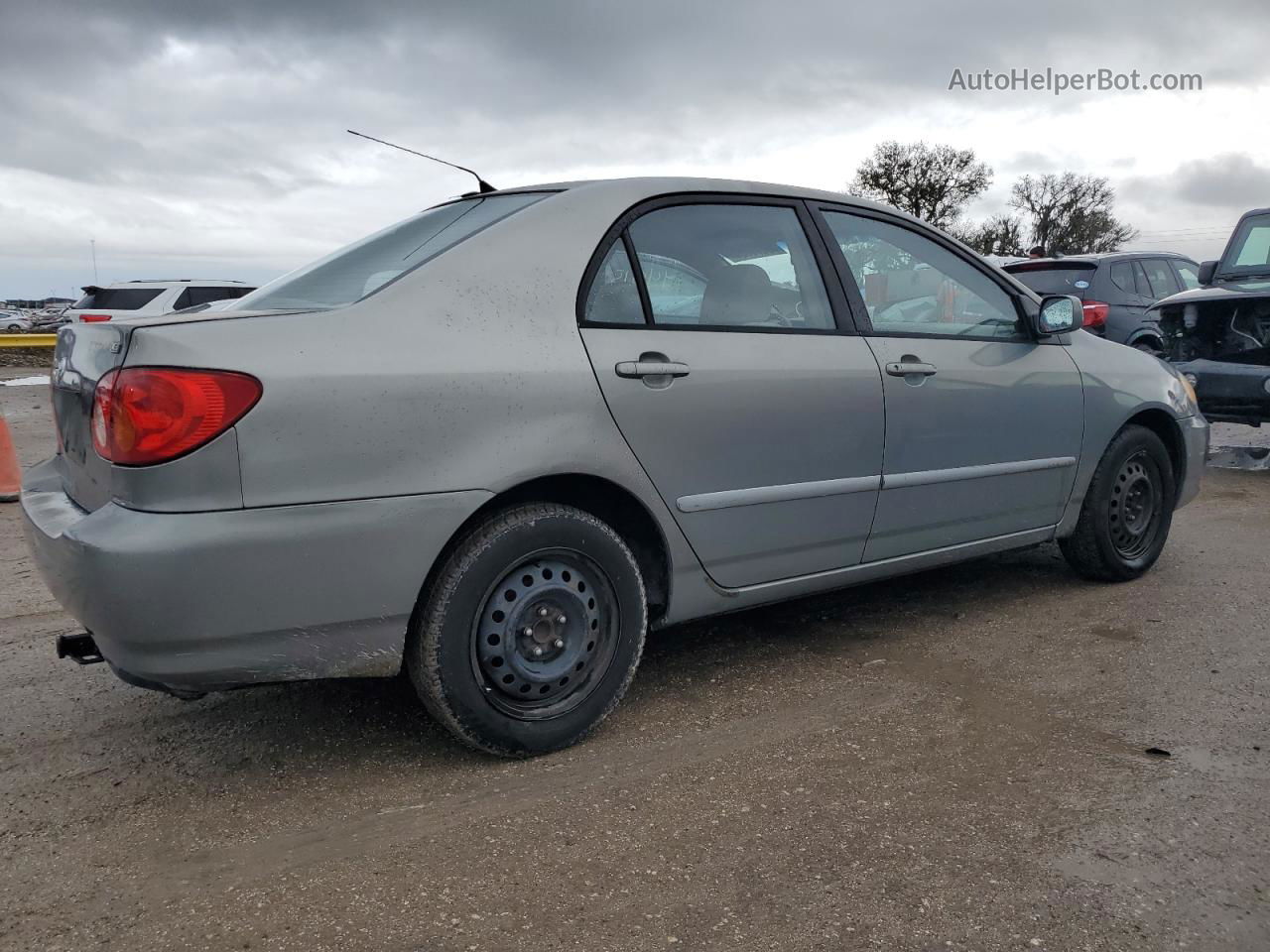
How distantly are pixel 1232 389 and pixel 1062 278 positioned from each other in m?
3.57

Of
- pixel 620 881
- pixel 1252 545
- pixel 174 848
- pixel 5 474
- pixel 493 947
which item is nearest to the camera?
pixel 493 947

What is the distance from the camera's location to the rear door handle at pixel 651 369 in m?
2.88

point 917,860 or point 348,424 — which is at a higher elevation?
point 348,424

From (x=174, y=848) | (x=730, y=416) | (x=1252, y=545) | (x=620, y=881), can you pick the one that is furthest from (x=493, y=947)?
(x=1252, y=545)

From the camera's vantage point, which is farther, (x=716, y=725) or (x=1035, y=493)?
(x=1035, y=493)

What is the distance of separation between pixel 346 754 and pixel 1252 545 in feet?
15.4

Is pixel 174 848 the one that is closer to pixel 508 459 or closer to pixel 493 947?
pixel 493 947

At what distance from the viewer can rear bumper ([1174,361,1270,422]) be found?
7547 millimetres

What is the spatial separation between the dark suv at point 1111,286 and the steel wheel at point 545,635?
9.19 m

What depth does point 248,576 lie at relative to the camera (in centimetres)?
233

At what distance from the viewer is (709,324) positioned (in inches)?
123

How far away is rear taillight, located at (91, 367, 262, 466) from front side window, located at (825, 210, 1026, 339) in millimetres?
2127

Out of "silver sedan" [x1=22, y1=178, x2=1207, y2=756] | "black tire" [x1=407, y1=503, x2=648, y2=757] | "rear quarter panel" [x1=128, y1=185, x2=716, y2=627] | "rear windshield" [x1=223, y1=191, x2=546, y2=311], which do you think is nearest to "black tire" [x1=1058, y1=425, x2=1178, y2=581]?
"silver sedan" [x1=22, y1=178, x2=1207, y2=756]

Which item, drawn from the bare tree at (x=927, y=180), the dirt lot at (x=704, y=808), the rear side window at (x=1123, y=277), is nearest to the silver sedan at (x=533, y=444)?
the dirt lot at (x=704, y=808)
